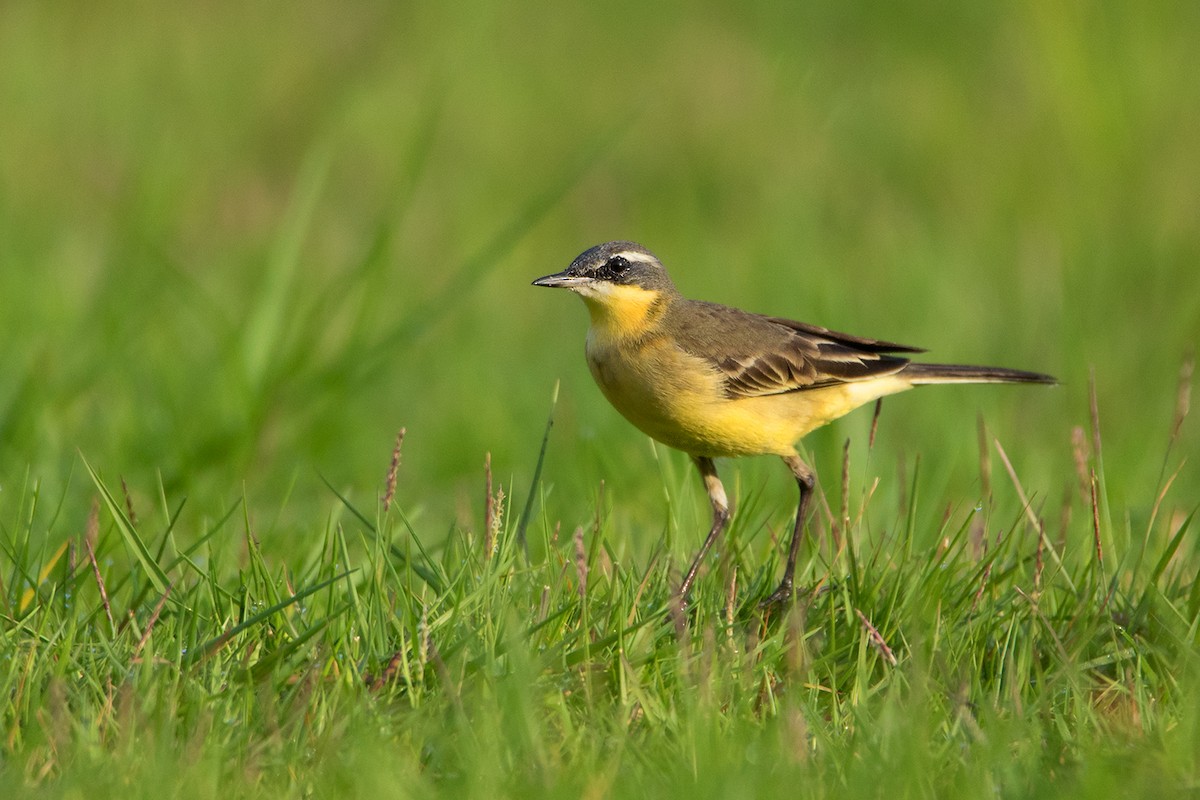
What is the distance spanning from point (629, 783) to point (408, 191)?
4.24m

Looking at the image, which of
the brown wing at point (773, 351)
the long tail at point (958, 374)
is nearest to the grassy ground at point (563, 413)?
the long tail at point (958, 374)

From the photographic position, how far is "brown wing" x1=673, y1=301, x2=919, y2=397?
19.0ft

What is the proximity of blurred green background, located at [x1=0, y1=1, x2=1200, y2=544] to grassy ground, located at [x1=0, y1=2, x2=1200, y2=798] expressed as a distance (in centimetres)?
4

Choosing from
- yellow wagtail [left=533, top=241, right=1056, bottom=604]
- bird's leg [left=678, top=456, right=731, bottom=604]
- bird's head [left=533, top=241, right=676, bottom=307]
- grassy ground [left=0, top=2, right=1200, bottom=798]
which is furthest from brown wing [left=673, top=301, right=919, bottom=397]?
grassy ground [left=0, top=2, right=1200, bottom=798]

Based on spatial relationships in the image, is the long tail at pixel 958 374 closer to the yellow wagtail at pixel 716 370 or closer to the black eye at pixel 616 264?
the yellow wagtail at pixel 716 370

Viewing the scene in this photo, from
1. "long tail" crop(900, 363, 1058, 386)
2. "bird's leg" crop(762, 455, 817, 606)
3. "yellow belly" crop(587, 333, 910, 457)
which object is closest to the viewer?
"bird's leg" crop(762, 455, 817, 606)

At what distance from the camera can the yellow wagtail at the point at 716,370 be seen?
5.47 meters

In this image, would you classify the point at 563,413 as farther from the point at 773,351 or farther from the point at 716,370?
the point at 716,370

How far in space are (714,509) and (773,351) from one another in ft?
2.39

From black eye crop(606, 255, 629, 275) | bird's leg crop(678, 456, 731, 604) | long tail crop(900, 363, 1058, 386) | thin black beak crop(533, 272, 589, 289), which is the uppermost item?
black eye crop(606, 255, 629, 275)

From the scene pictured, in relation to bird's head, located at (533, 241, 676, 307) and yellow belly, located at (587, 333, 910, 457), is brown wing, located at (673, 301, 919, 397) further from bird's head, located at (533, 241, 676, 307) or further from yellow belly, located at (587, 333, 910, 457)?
bird's head, located at (533, 241, 676, 307)

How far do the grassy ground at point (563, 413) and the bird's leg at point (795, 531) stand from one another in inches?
4.9

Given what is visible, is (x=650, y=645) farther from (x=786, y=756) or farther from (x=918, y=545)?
(x=918, y=545)

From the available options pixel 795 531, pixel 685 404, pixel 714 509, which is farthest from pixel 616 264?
pixel 795 531
